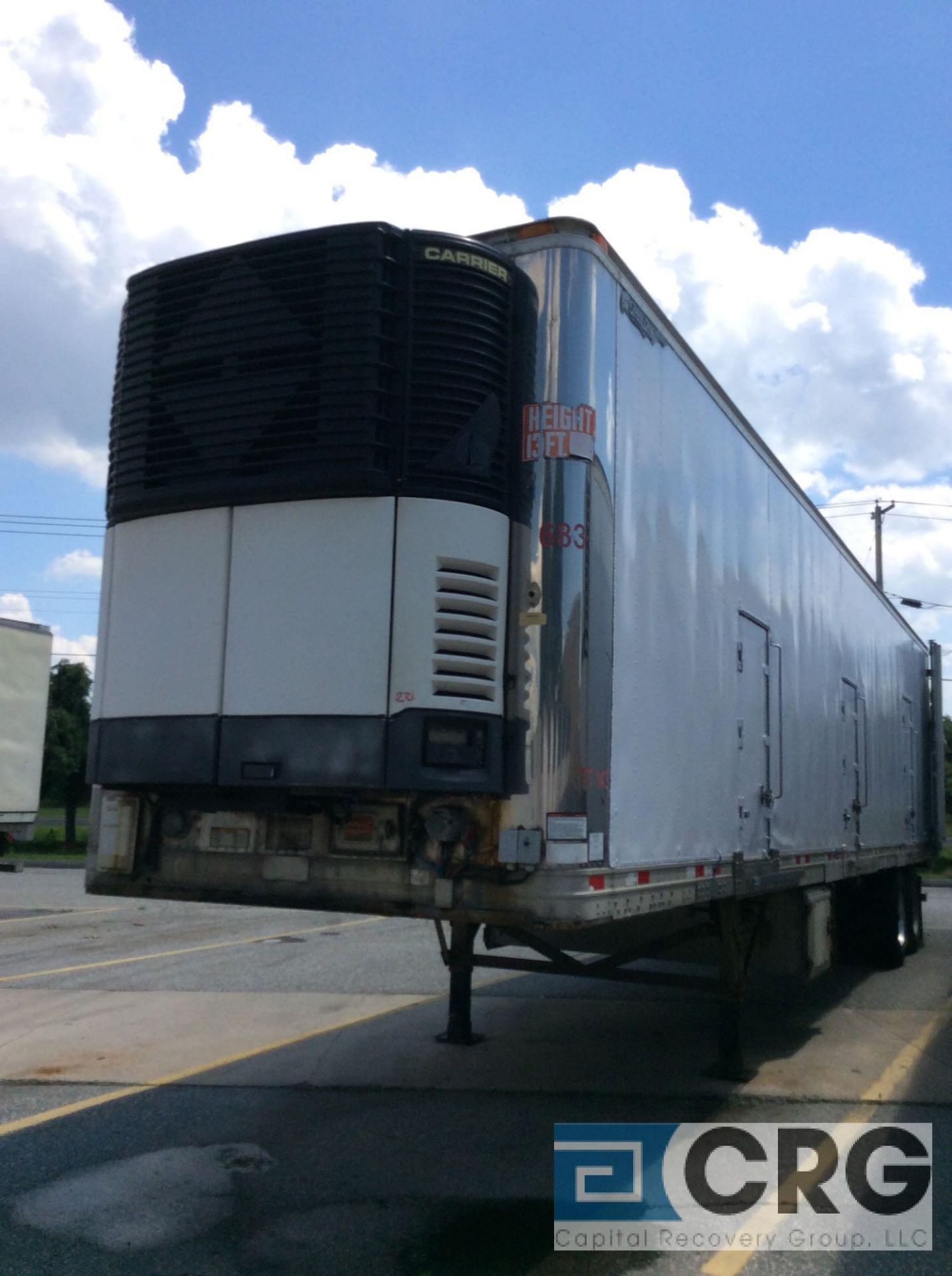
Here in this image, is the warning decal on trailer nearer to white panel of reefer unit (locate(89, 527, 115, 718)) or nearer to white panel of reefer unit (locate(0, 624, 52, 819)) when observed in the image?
white panel of reefer unit (locate(89, 527, 115, 718))

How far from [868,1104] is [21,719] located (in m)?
11.8

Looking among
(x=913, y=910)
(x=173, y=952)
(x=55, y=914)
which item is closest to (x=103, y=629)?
(x=173, y=952)

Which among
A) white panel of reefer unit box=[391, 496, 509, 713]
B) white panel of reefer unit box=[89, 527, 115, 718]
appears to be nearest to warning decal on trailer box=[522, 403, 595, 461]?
white panel of reefer unit box=[391, 496, 509, 713]

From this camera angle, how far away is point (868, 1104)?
22.0 ft

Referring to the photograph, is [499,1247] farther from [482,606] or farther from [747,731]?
A: [747,731]

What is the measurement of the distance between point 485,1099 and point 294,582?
336 cm

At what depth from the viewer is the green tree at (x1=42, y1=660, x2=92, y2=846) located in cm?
3653

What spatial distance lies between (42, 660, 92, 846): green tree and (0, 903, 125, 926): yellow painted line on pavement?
1828cm

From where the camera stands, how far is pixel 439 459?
4.83m

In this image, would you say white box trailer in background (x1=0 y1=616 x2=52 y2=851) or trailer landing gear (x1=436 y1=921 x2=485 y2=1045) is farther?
white box trailer in background (x1=0 y1=616 x2=52 y2=851)

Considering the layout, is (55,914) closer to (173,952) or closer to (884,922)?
(173,952)

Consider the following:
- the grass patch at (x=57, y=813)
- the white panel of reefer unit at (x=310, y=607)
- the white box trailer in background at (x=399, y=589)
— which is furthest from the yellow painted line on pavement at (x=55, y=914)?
the grass patch at (x=57, y=813)

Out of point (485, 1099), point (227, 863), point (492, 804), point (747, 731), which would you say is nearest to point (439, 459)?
point (492, 804)

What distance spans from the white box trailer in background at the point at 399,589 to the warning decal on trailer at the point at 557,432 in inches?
0.5
